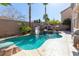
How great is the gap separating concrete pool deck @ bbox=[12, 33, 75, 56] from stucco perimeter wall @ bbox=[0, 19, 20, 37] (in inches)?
22.5

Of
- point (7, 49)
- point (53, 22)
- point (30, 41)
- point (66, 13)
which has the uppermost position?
point (66, 13)

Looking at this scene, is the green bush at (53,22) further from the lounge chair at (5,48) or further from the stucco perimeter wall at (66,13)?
the lounge chair at (5,48)

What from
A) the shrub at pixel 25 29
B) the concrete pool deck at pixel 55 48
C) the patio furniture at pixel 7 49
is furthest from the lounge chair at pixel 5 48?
the shrub at pixel 25 29

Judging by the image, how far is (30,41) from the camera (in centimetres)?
532

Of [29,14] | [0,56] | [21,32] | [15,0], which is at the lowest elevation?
[0,56]

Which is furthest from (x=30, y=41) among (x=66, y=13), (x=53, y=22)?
(x=66, y=13)

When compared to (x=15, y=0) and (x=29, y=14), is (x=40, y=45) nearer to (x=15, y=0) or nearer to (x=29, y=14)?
(x=29, y=14)

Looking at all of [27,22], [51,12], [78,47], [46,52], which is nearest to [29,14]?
[27,22]

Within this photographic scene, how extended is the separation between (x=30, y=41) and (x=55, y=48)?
2.11ft

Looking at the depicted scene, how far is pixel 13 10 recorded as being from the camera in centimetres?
532

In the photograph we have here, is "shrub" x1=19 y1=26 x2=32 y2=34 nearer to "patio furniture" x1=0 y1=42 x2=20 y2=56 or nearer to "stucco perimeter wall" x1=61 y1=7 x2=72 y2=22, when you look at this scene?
"patio furniture" x1=0 y1=42 x2=20 y2=56

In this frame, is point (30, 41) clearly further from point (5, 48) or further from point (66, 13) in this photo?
point (66, 13)

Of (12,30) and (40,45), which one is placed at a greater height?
(12,30)

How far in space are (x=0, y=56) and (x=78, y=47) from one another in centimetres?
192
